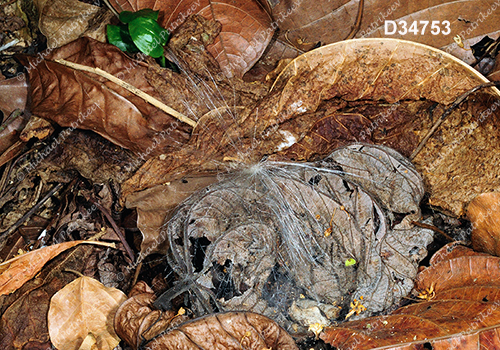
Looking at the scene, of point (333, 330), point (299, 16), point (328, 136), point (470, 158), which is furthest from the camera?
point (299, 16)

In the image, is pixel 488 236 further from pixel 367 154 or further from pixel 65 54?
pixel 65 54

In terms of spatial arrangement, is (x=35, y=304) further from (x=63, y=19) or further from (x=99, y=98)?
(x=63, y=19)

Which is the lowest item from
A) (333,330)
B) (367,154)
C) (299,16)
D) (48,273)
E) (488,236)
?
(48,273)

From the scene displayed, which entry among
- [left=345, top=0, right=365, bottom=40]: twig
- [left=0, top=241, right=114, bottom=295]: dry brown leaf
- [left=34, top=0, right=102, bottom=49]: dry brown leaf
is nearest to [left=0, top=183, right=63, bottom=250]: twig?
[left=0, top=241, right=114, bottom=295]: dry brown leaf

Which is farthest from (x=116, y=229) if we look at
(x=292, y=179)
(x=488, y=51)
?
(x=488, y=51)

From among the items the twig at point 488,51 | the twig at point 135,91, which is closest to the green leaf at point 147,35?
the twig at point 135,91

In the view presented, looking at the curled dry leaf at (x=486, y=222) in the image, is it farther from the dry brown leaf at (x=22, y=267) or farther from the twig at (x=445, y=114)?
the dry brown leaf at (x=22, y=267)

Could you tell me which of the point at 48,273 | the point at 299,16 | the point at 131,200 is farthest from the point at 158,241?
the point at 299,16
